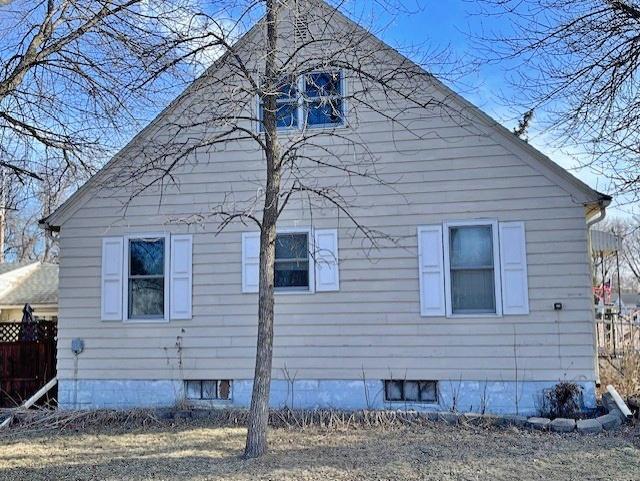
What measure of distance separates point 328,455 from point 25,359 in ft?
20.5

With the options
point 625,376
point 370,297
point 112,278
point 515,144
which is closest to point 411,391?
point 370,297

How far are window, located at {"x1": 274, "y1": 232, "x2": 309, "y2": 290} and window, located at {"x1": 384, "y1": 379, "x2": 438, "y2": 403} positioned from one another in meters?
1.89

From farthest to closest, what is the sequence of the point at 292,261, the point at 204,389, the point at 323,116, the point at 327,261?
the point at 323,116 → the point at 204,389 → the point at 292,261 → the point at 327,261

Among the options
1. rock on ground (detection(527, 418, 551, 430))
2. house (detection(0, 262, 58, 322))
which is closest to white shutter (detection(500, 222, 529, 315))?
rock on ground (detection(527, 418, 551, 430))

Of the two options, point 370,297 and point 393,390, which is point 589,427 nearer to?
point 393,390

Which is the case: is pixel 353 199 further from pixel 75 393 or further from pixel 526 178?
pixel 75 393

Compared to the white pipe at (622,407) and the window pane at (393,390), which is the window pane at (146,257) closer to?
the window pane at (393,390)

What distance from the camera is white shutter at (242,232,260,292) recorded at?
881 centimetres

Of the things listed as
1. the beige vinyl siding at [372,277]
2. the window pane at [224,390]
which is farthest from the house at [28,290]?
the window pane at [224,390]

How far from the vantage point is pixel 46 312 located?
72.5ft

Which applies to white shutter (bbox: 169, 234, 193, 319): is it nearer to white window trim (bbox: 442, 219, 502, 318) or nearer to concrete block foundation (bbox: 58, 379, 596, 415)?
concrete block foundation (bbox: 58, 379, 596, 415)

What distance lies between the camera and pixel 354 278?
859cm

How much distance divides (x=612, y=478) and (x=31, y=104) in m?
7.90

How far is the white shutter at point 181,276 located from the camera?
29.5ft
